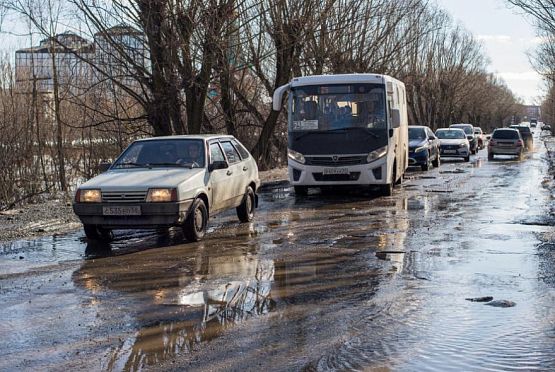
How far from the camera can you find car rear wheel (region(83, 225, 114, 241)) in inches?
397

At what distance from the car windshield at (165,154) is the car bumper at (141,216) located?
1209mm

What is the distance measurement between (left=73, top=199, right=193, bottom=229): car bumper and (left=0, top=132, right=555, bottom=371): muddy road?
393 mm

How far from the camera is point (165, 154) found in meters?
10.9

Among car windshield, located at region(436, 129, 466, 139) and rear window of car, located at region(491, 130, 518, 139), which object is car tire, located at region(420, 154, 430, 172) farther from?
rear window of car, located at region(491, 130, 518, 139)

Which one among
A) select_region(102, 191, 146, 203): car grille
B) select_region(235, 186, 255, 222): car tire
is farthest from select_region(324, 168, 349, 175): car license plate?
select_region(102, 191, 146, 203): car grille

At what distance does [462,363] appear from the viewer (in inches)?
189

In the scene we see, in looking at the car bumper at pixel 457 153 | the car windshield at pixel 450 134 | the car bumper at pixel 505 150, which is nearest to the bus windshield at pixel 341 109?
the car bumper at pixel 457 153

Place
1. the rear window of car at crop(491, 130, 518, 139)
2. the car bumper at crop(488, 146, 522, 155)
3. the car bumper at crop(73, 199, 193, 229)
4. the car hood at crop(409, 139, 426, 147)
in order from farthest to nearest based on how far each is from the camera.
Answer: the rear window of car at crop(491, 130, 518, 139) < the car bumper at crop(488, 146, 522, 155) < the car hood at crop(409, 139, 426, 147) < the car bumper at crop(73, 199, 193, 229)

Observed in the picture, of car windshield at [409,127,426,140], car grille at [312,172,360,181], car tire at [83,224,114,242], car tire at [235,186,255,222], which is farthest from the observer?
car windshield at [409,127,426,140]

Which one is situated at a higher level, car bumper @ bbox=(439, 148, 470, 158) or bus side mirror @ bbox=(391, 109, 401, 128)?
bus side mirror @ bbox=(391, 109, 401, 128)

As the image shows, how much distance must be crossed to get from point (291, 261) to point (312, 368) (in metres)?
3.89

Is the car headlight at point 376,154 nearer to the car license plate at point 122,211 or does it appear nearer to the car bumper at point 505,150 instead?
the car license plate at point 122,211

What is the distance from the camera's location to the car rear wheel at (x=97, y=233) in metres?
10.1

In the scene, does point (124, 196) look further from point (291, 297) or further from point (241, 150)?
point (291, 297)
